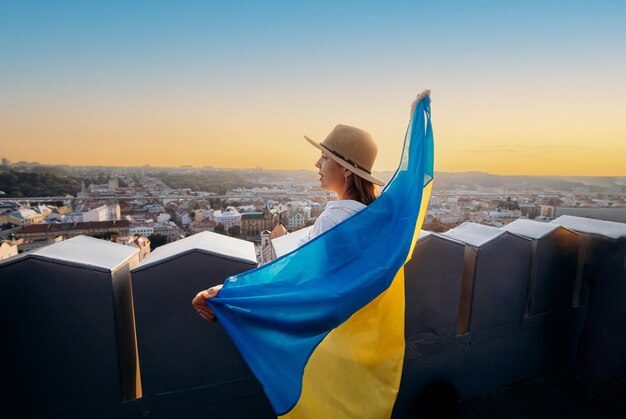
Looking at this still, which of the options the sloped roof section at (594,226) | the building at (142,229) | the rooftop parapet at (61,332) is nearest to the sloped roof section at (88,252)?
the rooftop parapet at (61,332)

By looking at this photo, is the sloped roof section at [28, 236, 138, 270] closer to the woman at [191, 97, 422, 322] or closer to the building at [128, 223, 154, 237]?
the woman at [191, 97, 422, 322]

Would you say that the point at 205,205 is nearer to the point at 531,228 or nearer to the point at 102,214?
the point at 102,214

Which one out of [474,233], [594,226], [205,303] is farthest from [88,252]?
[594,226]

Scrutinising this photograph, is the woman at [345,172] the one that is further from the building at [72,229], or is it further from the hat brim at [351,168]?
the building at [72,229]

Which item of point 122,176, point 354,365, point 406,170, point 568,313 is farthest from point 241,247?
point 122,176

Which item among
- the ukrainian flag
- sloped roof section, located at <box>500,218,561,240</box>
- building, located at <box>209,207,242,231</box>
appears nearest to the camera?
the ukrainian flag

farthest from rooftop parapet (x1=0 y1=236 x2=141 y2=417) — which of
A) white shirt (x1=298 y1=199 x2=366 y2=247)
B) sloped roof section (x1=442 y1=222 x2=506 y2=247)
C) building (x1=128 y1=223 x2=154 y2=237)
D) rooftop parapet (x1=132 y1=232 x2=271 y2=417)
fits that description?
sloped roof section (x1=442 y1=222 x2=506 y2=247)
